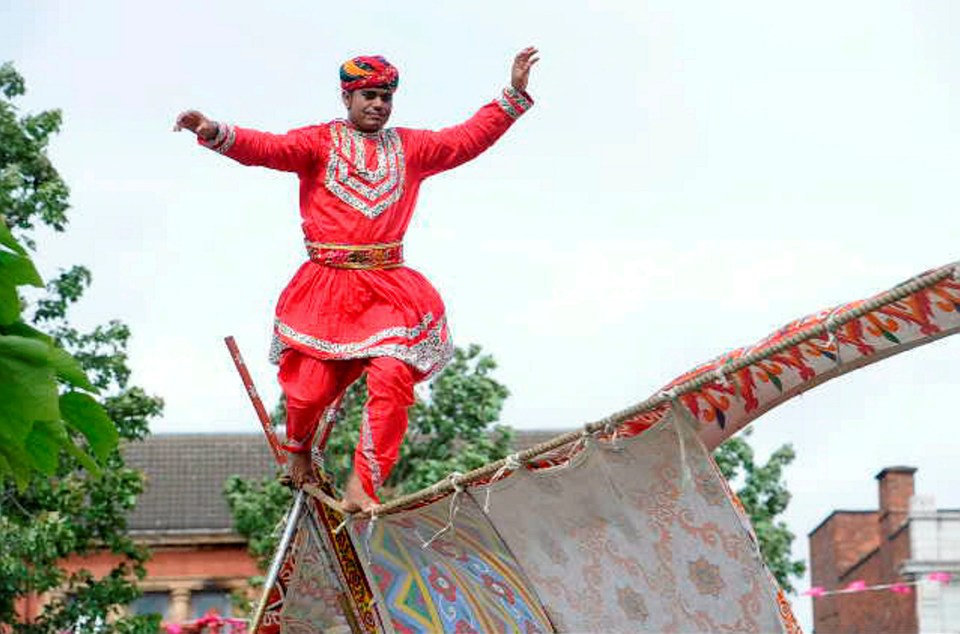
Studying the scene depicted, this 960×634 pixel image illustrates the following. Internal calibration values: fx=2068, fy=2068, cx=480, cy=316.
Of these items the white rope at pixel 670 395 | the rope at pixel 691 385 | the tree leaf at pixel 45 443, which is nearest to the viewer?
the tree leaf at pixel 45 443

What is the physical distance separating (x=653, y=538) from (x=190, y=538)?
25353 mm

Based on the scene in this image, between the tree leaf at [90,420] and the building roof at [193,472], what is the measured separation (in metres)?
26.3

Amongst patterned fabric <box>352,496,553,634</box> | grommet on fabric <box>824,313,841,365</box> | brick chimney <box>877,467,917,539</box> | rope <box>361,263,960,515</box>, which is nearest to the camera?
rope <box>361,263,960,515</box>

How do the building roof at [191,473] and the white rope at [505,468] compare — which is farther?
the building roof at [191,473]

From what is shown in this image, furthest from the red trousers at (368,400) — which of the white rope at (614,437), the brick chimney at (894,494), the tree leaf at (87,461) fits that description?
the brick chimney at (894,494)

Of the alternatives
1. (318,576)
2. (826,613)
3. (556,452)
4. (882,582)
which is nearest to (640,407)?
(556,452)

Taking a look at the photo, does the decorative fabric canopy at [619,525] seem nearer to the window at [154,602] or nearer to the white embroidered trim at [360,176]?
the white embroidered trim at [360,176]

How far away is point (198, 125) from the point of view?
680 cm

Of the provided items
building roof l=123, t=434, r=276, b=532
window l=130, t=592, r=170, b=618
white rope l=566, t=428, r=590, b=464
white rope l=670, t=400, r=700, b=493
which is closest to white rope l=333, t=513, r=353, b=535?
white rope l=566, t=428, r=590, b=464

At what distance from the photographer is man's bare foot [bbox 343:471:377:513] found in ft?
22.0

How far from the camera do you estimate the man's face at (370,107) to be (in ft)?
23.0

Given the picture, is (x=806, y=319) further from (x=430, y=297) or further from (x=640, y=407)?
(x=430, y=297)

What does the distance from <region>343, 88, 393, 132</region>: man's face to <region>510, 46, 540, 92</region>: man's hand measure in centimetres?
43

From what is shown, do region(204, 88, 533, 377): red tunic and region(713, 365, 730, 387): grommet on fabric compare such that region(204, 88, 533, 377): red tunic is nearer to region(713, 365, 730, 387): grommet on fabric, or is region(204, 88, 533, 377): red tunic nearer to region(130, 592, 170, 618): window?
region(713, 365, 730, 387): grommet on fabric
